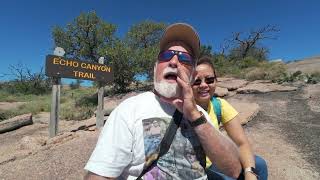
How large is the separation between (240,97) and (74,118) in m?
6.30

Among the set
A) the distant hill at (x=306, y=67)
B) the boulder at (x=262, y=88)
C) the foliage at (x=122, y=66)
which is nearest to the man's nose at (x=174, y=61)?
the boulder at (x=262, y=88)

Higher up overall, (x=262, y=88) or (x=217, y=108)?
(x=262, y=88)

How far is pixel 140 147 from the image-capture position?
228 cm

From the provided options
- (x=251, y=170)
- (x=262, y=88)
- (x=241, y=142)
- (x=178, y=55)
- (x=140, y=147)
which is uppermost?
(x=262, y=88)

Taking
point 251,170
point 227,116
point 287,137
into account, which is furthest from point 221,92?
point 251,170

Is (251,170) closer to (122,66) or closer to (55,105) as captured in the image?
(55,105)

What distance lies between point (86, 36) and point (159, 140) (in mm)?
21797

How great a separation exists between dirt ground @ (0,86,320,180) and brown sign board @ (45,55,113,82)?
1338mm

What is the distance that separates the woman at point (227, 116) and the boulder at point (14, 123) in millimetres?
9564

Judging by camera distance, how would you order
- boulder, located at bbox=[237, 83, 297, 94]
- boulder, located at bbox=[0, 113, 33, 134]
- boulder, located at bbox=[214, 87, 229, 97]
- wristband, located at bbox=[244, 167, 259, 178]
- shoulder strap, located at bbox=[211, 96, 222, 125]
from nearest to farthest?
wristband, located at bbox=[244, 167, 259, 178], shoulder strap, located at bbox=[211, 96, 222, 125], boulder, located at bbox=[0, 113, 33, 134], boulder, located at bbox=[214, 87, 229, 97], boulder, located at bbox=[237, 83, 297, 94]

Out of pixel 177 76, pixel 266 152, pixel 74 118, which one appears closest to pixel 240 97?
pixel 74 118

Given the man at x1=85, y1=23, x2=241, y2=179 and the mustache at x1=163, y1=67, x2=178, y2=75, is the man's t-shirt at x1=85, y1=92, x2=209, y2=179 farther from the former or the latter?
the mustache at x1=163, y1=67, x2=178, y2=75

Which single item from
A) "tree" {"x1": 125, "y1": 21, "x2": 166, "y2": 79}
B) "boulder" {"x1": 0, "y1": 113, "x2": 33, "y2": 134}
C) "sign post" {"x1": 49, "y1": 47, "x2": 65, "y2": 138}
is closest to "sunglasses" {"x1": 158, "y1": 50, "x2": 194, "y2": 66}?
"sign post" {"x1": 49, "y1": 47, "x2": 65, "y2": 138}

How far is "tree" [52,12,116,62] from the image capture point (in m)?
23.0
